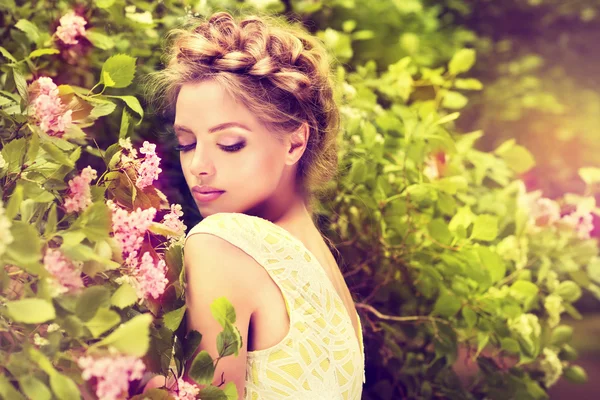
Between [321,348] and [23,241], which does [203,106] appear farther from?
[23,241]

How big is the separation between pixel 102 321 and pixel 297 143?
1.13 meters

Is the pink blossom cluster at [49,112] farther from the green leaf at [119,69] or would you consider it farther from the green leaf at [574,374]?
the green leaf at [574,374]

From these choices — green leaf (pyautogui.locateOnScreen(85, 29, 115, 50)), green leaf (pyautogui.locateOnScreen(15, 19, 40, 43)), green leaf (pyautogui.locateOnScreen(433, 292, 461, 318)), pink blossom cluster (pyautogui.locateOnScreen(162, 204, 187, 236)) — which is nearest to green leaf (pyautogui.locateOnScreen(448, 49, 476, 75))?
green leaf (pyautogui.locateOnScreen(433, 292, 461, 318))

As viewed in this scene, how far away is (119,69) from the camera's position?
1.63 metres

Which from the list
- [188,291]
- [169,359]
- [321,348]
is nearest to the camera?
[169,359]

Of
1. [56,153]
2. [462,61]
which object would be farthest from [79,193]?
[462,61]

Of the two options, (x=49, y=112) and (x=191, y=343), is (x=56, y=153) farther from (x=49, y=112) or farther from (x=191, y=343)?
(x=191, y=343)

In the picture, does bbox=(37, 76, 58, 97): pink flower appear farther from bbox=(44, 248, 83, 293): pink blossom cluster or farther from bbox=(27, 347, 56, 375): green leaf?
bbox=(27, 347, 56, 375): green leaf

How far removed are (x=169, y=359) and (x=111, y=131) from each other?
1.36m

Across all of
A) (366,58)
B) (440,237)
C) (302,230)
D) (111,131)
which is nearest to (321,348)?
(302,230)

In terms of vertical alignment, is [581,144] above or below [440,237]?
below

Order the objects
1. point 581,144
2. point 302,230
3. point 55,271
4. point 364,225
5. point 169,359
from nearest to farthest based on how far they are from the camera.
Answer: point 55,271 < point 169,359 < point 302,230 < point 364,225 < point 581,144

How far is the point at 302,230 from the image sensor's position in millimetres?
2203

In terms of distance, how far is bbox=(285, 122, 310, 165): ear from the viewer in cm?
218
